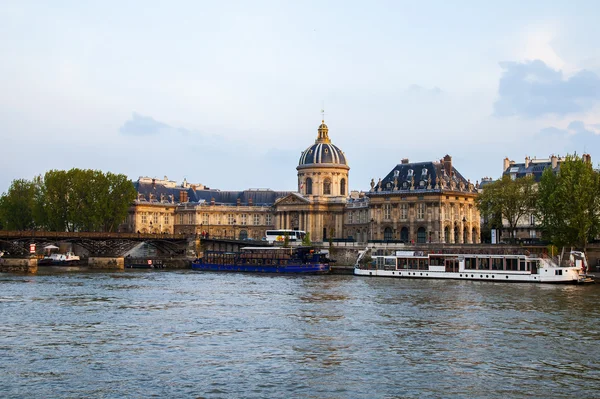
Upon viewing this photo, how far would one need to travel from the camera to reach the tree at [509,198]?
10931 cm

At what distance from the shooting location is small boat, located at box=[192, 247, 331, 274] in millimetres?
108400

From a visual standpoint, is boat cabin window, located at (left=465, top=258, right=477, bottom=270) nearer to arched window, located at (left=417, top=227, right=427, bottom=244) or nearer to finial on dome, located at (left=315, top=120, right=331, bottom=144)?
arched window, located at (left=417, top=227, right=427, bottom=244)

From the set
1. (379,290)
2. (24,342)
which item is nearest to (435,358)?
(24,342)

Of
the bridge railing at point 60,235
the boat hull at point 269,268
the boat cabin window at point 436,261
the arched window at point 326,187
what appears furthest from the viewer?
the arched window at point 326,187

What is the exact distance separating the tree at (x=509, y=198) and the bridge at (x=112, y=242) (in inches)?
1453

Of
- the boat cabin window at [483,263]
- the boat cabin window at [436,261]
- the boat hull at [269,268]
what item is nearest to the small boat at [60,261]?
the boat hull at [269,268]

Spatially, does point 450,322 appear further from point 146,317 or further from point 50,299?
point 50,299

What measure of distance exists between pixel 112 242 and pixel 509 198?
55135 mm

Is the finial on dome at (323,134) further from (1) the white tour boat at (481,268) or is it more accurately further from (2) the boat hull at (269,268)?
(1) the white tour boat at (481,268)

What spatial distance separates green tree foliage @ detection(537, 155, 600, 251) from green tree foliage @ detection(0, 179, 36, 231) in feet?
275

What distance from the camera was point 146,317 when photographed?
54.5 meters

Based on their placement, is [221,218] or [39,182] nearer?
[39,182]

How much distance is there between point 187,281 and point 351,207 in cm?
6678

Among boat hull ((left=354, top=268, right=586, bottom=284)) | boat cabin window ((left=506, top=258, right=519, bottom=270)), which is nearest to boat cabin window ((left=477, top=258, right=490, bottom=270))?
boat hull ((left=354, top=268, right=586, bottom=284))
